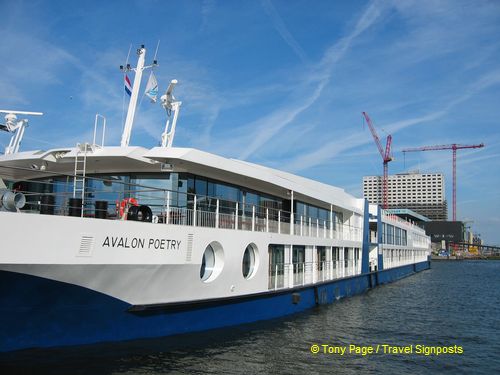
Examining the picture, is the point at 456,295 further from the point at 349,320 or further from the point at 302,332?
the point at 302,332

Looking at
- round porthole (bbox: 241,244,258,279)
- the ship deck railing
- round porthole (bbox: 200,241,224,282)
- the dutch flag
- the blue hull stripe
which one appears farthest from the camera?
the dutch flag

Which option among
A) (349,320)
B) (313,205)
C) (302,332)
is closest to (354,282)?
(313,205)

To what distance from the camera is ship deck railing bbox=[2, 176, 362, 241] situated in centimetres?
1083

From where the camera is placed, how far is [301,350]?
12.8 meters

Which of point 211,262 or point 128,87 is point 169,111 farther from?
point 211,262

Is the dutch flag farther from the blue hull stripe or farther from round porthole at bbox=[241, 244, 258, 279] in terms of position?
the blue hull stripe

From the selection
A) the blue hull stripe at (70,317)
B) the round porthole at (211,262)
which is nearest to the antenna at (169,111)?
the round porthole at (211,262)

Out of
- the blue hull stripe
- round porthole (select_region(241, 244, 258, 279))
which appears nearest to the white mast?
round porthole (select_region(241, 244, 258, 279))

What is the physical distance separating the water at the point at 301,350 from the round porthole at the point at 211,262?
1579mm

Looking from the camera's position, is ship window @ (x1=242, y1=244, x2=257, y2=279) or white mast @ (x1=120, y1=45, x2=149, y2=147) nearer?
ship window @ (x1=242, y1=244, x2=257, y2=279)

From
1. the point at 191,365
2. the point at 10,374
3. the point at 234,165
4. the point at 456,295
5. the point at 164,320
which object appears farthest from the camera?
the point at 456,295

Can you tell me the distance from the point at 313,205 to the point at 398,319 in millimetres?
7062

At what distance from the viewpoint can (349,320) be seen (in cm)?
1759

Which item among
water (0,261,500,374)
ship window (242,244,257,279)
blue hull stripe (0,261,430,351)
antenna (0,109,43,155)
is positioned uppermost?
antenna (0,109,43,155)
